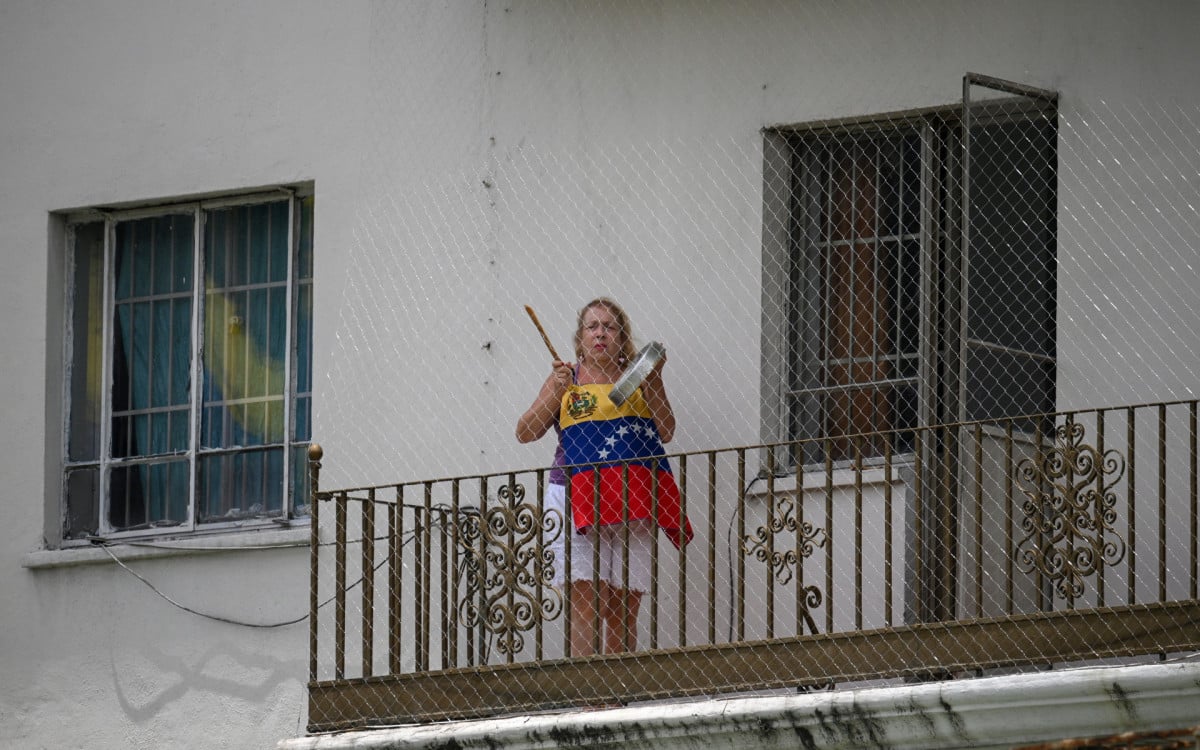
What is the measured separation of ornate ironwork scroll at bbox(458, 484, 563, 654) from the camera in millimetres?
10812

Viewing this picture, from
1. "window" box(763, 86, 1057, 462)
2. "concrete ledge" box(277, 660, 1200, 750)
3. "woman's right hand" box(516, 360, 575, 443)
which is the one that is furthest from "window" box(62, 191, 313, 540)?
"concrete ledge" box(277, 660, 1200, 750)

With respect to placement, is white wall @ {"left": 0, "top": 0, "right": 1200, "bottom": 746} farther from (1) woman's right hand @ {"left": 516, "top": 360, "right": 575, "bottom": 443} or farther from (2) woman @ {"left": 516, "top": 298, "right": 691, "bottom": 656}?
(1) woman's right hand @ {"left": 516, "top": 360, "right": 575, "bottom": 443}

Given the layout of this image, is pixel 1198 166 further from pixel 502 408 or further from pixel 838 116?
pixel 502 408

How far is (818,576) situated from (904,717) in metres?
1.51

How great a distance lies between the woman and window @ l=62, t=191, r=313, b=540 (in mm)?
1874

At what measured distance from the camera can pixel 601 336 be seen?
37.3 feet

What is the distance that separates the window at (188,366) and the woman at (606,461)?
1.87m

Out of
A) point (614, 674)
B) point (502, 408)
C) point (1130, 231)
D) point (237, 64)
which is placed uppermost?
point (237, 64)

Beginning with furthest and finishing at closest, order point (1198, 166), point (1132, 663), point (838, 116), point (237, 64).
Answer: point (237, 64) < point (838, 116) < point (1198, 166) < point (1132, 663)

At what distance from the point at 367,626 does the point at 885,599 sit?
2.25m

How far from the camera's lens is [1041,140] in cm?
1127

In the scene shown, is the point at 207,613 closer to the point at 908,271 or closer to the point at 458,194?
the point at 458,194

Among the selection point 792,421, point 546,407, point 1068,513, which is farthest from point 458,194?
point 1068,513

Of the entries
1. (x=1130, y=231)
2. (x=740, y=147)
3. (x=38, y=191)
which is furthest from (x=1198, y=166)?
(x=38, y=191)
